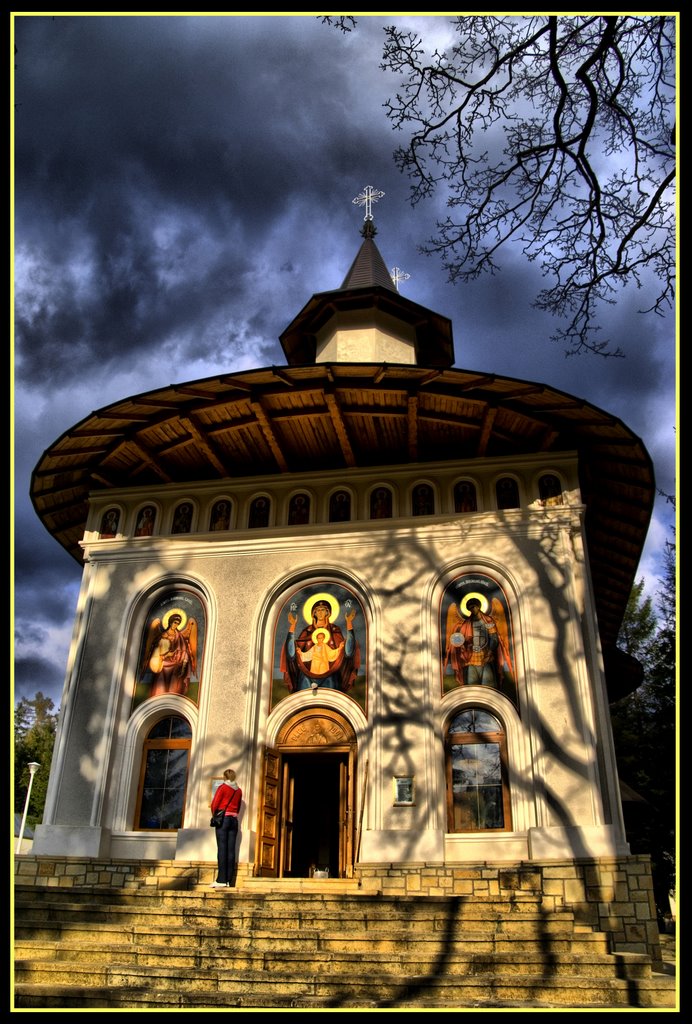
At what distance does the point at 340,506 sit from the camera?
1309cm

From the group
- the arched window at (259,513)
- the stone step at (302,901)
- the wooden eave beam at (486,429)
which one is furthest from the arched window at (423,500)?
the stone step at (302,901)

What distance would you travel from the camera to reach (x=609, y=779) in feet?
34.1

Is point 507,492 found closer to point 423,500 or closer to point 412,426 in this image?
point 423,500

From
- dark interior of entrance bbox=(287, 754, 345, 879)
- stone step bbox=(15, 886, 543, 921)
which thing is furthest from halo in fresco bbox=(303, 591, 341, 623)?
stone step bbox=(15, 886, 543, 921)

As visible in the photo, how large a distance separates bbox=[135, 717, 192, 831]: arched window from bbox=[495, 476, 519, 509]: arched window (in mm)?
5884

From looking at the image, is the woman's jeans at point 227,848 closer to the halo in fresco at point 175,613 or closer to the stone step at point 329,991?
the stone step at point 329,991

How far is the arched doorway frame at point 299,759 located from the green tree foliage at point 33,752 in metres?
23.4

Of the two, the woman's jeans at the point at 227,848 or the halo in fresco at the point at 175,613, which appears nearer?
the woman's jeans at the point at 227,848

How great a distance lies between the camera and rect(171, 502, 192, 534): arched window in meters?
13.5

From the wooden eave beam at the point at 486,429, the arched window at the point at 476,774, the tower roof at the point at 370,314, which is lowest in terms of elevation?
the arched window at the point at 476,774

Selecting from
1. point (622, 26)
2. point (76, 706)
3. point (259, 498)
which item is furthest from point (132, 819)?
point (622, 26)

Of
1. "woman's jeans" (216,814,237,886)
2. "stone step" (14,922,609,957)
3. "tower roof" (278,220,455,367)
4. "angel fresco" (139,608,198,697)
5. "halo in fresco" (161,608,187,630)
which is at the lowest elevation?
"stone step" (14,922,609,957)

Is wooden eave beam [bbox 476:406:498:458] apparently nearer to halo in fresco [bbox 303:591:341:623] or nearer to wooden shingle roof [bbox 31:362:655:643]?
wooden shingle roof [bbox 31:362:655:643]

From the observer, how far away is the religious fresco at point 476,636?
11445mm
